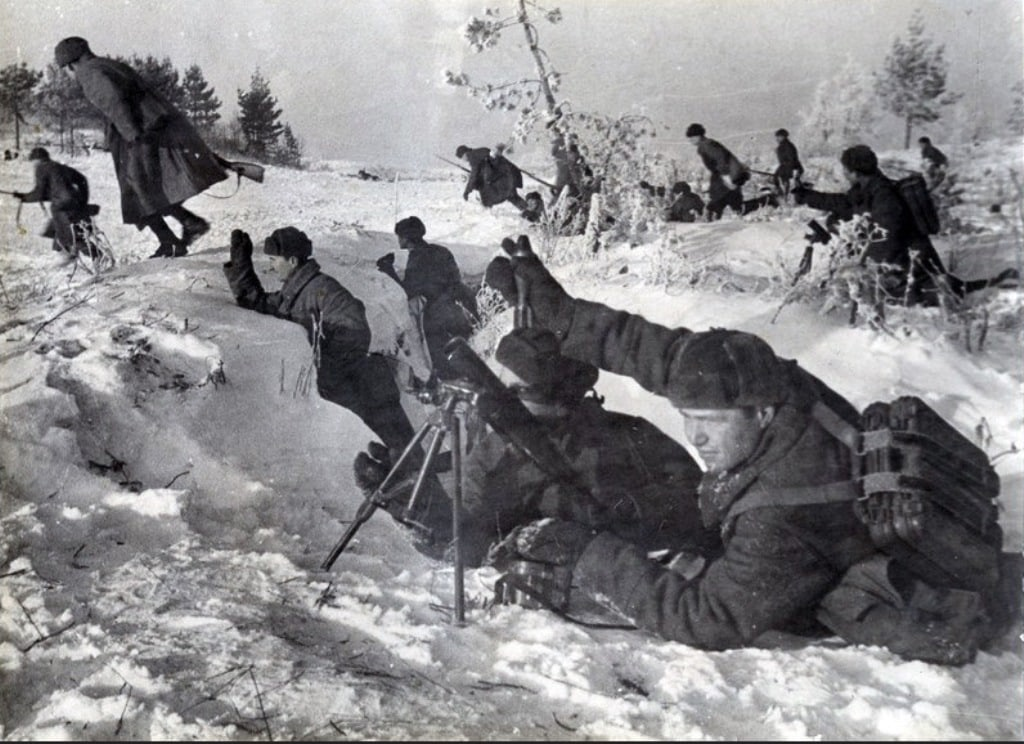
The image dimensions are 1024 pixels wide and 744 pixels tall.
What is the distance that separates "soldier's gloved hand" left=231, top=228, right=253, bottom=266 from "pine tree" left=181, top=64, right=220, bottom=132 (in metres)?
0.51

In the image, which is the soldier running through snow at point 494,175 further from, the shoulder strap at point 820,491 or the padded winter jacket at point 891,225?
the shoulder strap at point 820,491

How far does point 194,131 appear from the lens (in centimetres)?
354

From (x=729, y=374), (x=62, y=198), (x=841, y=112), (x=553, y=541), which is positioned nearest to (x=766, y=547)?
(x=729, y=374)

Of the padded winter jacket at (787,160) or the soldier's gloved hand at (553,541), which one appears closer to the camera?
the soldier's gloved hand at (553,541)

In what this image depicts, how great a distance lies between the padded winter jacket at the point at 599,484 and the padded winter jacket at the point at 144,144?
183 cm

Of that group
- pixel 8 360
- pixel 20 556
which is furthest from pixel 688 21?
pixel 20 556

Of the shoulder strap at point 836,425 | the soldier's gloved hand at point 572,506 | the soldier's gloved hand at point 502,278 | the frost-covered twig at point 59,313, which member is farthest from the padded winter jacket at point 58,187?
the shoulder strap at point 836,425

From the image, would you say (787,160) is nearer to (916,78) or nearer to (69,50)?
(916,78)

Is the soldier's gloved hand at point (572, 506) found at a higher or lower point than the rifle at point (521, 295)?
lower

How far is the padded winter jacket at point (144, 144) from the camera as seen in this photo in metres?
3.45

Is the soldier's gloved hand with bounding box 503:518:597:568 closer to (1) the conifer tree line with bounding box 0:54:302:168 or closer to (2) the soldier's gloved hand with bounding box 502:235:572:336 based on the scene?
(2) the soldier's gloved hand with bounding box 502:235:572:336

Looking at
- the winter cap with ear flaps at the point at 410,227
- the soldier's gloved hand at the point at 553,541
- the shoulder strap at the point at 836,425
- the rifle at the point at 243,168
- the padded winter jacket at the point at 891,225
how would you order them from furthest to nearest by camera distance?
the rifle at the point at 243,168
the winter cap with ear flaps at the point at 410,227
the padded winter jacket at the point at 891,225
the soldier's gloved hand at the point at 553,541
the shoulder strap at the point at 836,425

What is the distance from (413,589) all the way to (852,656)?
1520 mm

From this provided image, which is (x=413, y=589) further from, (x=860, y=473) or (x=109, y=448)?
(x=860, y=473)
